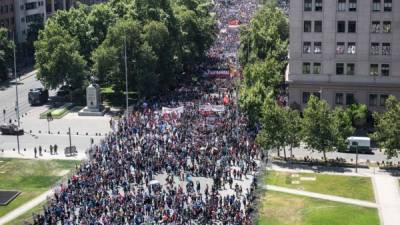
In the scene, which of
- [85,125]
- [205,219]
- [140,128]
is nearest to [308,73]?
[140,128]

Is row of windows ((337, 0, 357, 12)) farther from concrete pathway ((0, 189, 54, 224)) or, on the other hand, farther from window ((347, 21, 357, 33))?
concrete pathway ((0, 189, 54, 224))

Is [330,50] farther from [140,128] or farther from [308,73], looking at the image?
[140,128]

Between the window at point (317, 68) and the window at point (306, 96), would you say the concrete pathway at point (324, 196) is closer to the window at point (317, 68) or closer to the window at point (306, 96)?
the window at point (306, 96)

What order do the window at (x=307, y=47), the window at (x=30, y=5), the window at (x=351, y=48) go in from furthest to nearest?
the window at (x=30, y=5) < the window at (x=307, y=47) < the window at (x=351, y=48)

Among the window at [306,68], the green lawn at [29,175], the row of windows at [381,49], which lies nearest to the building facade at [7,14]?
the green lawn at [29,175]

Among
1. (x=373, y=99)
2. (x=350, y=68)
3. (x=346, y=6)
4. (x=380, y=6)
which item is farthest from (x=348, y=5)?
(x=373, y=99)
